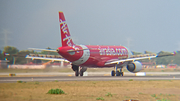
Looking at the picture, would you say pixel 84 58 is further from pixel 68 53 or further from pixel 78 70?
pixel 68 53

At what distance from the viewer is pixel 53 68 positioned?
2048 inches

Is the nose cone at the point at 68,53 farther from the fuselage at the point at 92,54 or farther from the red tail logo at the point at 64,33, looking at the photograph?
the red tail logo at the point at 64,33

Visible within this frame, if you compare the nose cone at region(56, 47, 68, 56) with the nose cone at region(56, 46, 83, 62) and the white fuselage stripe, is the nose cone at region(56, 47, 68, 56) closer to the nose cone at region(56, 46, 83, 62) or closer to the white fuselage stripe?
the nose cone at region(56, 46, 83, 62)

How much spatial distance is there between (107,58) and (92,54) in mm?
3617

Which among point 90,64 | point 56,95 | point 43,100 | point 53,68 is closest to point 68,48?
point 90,64

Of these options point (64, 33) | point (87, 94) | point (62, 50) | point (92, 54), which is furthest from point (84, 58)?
point (87, 94)

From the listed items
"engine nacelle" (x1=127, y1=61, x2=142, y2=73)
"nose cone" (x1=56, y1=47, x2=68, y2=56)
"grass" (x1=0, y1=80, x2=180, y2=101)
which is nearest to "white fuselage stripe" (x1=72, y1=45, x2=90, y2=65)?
"nose cone" (x1=56, y1=47, x2=68, y2=56)

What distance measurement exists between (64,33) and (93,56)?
6.98 metres

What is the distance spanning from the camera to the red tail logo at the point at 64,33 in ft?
132

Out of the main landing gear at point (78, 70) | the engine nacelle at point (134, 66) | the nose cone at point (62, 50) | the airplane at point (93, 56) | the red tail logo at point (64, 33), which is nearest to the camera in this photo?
the nose cone at point (62, 50)

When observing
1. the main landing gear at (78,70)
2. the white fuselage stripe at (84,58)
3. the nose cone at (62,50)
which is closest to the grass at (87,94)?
the nose cone at (62,50)

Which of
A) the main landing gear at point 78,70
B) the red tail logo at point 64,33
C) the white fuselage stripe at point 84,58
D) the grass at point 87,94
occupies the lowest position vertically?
the grass at point 87,94

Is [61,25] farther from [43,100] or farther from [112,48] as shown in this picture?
[43,100]

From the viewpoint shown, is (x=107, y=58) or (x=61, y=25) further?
(x=107, y=58)
